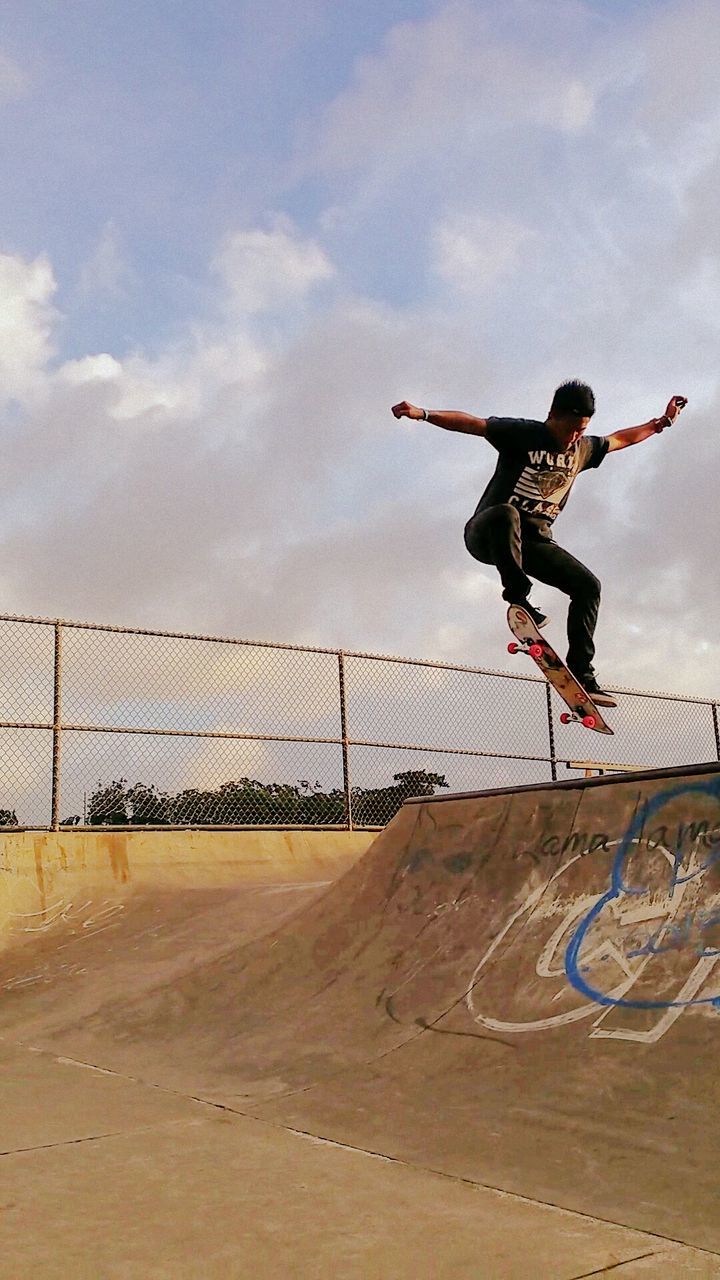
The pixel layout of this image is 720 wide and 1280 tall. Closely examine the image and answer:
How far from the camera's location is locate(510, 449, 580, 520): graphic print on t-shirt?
25.1 feet

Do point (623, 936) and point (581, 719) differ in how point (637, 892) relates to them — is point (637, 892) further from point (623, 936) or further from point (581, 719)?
point (581, 719)

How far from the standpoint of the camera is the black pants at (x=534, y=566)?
7539mm

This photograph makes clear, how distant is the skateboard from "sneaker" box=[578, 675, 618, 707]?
0.13 feet

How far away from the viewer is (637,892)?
4223mm

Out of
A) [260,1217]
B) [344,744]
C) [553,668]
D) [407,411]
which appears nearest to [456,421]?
[407,411]

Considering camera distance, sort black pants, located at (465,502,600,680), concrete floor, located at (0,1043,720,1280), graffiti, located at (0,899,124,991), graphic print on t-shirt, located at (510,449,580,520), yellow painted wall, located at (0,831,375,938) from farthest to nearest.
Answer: yellow painted wall, located at (0,831,375,938)
graffiti, located at (0,899,124,991)
graphic print on t-shirt, located at (510,449,580,520)
black pants, located at (465,502,600,680)
concrete floor, located at (0,1043,720,1280)

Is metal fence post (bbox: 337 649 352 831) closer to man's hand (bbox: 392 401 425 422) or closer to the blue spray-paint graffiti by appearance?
man's hand (bbox: 392 401 425 422)

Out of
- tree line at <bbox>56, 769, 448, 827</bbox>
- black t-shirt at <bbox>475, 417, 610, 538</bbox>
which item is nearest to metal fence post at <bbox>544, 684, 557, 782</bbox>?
tree line at <bbox>56, 769, 448, 827</bbox>

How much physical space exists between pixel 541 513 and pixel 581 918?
4.13m

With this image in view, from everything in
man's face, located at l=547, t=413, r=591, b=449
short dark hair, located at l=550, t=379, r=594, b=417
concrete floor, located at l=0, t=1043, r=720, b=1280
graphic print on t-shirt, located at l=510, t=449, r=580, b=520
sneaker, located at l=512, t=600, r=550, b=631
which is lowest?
concrete floor, located at l=0, t=1043, r=720, b=1280

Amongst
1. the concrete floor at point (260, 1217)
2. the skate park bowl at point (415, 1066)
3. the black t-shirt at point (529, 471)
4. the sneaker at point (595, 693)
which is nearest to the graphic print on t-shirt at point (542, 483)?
the black t-shirt at point (529, 471)

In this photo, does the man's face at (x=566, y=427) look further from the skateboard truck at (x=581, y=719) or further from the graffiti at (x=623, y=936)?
the graffiti at (x=623, y=936)

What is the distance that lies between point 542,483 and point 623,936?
14.5 ft

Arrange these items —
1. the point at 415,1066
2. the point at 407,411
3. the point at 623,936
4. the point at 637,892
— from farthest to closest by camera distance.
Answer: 1. the point at 407,411
2. the point at 637,892
3. the point at 623,936
4. the point at 415,1066
